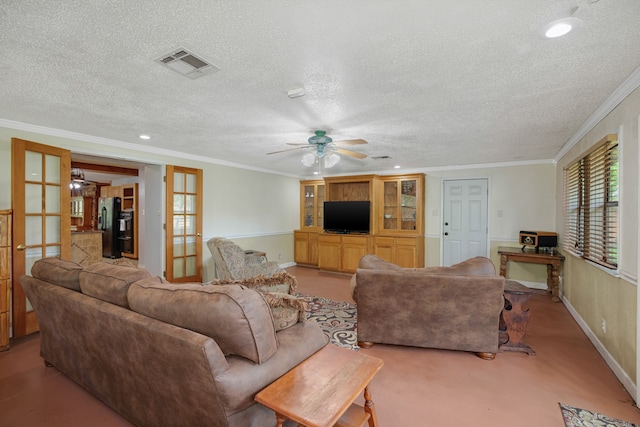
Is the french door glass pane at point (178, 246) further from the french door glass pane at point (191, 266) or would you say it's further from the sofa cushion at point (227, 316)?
the sofa cushion at point (227, 316)

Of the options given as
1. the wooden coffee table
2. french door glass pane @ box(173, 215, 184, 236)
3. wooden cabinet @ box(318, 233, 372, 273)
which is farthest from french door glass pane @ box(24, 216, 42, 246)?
wooden cabinet @ box(318, 233, 372, 273)

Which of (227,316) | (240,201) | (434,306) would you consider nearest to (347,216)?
(240,201)

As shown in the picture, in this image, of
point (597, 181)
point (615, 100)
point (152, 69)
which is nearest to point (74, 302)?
point (152, 69)

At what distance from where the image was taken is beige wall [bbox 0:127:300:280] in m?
3.86

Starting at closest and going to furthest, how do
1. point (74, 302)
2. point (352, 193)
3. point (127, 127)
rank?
point (74, 302) < point (127, 127) < point (352, 193)

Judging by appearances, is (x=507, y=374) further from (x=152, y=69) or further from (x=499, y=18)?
(x=152, y=69)

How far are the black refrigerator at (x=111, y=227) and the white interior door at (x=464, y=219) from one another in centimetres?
824

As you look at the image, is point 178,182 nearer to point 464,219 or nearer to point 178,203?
point 178,203

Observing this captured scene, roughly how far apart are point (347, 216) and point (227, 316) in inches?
202

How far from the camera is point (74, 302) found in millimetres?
1885

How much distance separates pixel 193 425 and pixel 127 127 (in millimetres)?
Answer: 3182

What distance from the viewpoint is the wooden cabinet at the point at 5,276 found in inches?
105

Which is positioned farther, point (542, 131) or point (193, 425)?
point (542, 131)

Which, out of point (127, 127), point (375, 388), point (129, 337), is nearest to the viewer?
point (129, 337)
